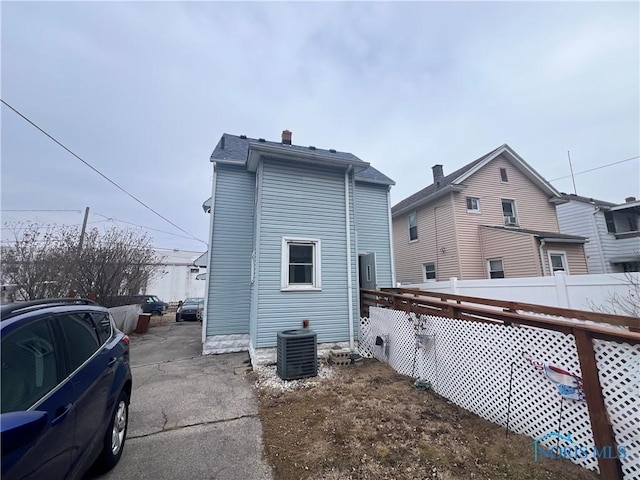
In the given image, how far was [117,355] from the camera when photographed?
2930mm

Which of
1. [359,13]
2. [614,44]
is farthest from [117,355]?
[614,44]

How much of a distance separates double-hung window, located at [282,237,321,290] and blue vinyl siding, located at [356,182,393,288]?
8.96 ft

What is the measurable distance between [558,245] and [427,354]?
35.7 ft

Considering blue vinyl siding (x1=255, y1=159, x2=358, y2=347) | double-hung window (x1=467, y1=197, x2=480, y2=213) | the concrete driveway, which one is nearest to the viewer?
the concrete driveway

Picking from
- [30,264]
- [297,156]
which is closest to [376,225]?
[297,156]

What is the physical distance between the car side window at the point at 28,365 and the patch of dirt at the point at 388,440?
86.4 inches

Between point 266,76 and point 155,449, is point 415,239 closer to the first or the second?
point 266,76

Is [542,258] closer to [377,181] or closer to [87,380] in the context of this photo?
[377,181]

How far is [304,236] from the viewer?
6.69 meters

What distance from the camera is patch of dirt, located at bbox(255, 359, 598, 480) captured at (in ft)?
8.41

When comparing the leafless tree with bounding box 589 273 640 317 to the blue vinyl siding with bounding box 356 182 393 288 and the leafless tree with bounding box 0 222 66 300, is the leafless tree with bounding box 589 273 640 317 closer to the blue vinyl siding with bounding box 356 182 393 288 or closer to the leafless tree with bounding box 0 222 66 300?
the blue vinyl siding with bounding box 356 182 393 288

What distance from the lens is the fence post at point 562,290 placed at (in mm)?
6469

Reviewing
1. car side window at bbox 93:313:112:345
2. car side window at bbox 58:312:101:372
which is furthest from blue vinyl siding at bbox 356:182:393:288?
car side window at bbox 58:312:101:372

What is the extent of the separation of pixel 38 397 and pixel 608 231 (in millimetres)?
24309
